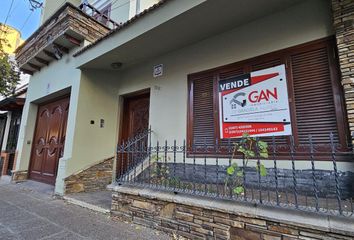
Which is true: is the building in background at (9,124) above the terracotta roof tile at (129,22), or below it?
below

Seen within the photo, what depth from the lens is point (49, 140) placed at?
20.6 feet

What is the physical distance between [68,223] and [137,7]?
6448 mm

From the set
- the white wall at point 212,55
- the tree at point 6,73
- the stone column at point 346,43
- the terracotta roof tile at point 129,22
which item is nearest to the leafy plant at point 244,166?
the white wall at point 212,55

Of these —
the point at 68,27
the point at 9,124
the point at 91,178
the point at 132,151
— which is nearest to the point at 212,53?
the point at 132,151

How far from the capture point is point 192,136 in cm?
403

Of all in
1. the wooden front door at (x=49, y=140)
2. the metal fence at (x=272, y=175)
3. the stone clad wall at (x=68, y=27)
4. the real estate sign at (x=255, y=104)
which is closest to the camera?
the metal fence at (x=272, y=175)

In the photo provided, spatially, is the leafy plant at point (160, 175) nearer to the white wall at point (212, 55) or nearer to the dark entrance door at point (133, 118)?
the white wall at point (212, 55)

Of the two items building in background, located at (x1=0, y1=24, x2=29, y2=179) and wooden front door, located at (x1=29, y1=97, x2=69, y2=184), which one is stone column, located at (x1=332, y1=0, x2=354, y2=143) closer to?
wooden front door, located at (x1=29, y1=97, x2=69, y2=184)

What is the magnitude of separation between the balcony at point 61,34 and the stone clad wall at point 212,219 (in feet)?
13.7

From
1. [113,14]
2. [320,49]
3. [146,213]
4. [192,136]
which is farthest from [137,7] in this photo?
[146,213]

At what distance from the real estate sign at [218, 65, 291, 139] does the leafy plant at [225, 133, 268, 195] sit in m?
0.33

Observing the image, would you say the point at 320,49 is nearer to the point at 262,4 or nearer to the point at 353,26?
the point at 353,26

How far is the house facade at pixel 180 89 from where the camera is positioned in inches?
107

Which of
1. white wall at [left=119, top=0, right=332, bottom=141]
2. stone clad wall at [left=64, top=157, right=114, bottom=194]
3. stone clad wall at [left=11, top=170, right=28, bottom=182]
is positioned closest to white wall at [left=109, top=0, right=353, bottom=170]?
white wall at [left=119, top=0, right=332, bottom=141]
